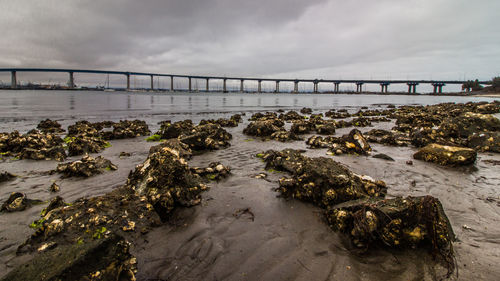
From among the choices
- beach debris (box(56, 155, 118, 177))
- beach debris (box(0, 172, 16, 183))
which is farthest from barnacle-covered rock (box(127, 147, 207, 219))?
beach debris (box(0, 172, 16, 183))

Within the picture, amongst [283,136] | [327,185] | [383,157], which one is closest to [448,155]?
[383,157]

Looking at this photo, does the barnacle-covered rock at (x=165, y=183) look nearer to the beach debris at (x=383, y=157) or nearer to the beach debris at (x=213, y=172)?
the beach debris at (x=213, y=172)

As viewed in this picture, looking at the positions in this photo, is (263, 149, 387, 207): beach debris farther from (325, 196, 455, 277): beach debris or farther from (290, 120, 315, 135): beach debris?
(290, 120, 315, 135): beach debris

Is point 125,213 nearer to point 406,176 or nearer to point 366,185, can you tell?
point 366,185

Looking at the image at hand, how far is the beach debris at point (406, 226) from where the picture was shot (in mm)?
3104

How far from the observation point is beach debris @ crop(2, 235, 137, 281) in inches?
85.5

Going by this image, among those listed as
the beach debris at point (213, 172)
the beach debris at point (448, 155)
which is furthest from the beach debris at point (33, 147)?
the beach debris at point (448, 155)

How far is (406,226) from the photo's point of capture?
3.24 m

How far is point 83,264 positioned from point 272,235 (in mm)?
2567

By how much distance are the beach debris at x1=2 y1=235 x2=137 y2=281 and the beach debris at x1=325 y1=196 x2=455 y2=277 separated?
3241mm

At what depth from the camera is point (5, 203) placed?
4375 mm

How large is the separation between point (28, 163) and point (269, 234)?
864 cm

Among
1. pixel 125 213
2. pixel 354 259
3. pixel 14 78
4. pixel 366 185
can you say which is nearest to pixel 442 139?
pixel 366 185

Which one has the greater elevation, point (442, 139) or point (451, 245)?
point (442, 139)
